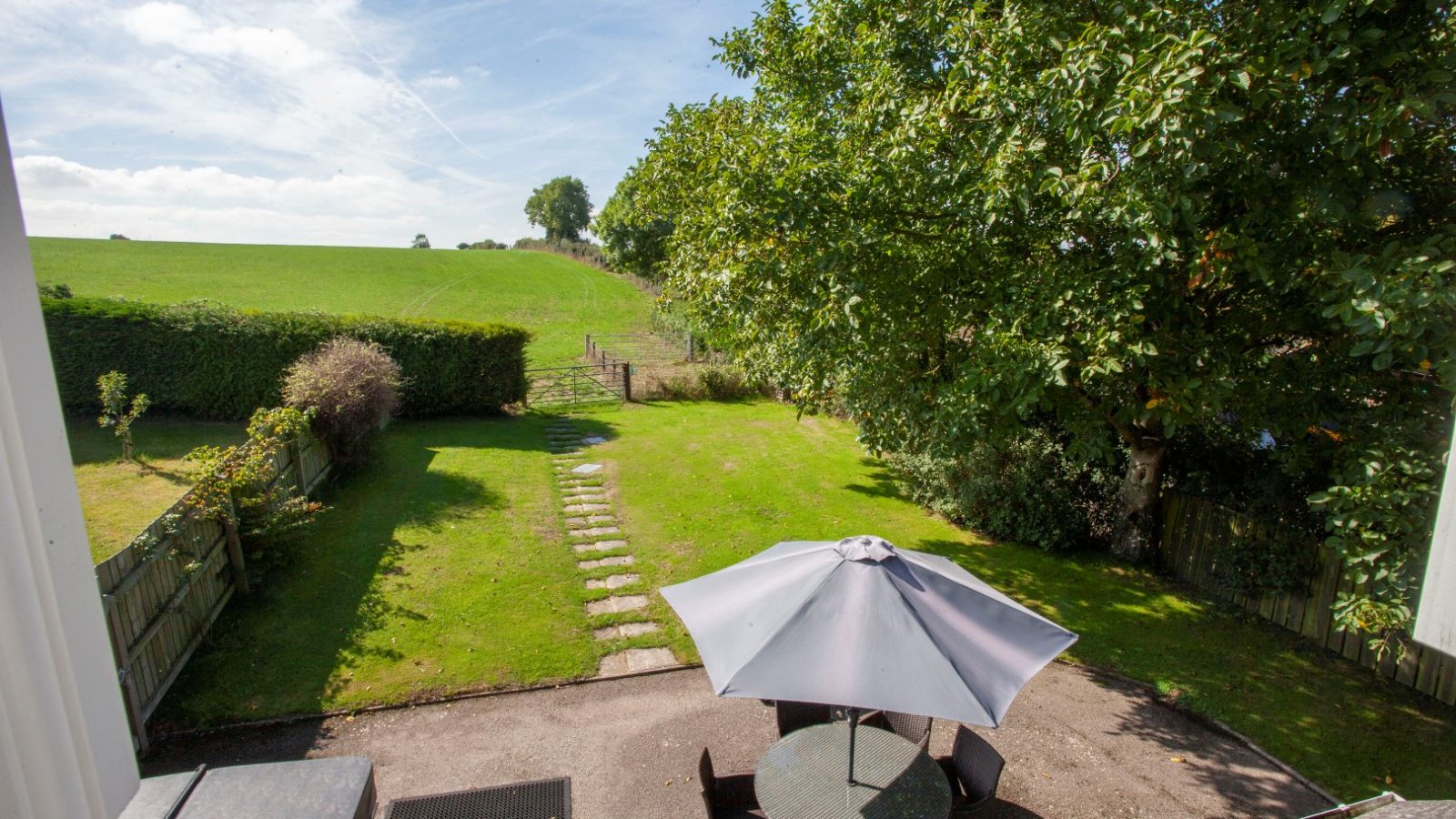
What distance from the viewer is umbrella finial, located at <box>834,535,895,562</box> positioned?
4875 mm

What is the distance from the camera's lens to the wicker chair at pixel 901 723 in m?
5.52

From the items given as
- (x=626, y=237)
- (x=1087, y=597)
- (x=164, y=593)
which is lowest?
(x=1087, y=597)

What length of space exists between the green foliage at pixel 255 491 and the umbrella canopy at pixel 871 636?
5702 mm

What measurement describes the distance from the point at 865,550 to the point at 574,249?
61.6 metres

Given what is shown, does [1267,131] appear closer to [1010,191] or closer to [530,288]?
[1010,191]

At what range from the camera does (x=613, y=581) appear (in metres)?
9.03

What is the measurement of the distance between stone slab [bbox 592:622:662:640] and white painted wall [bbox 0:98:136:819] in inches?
284

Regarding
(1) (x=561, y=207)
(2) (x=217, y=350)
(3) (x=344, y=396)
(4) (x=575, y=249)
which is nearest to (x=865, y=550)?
(3) (x=344, y=396)

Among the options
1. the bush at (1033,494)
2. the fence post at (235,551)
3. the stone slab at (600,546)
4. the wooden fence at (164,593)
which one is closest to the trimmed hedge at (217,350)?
the fence post at (235,551)

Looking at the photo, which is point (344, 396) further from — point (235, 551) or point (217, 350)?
point (217, 350)

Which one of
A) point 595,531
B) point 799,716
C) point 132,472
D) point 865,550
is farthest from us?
point 132,472

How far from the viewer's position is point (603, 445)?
15.8 meters

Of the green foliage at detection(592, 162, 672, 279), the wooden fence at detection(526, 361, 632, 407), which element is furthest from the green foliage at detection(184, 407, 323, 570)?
the green foliage at detection(592, 162, 672, 279)

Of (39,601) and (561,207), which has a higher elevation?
(561,207)
